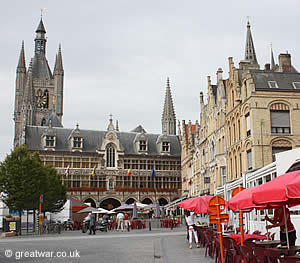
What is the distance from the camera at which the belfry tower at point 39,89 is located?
8251 cm

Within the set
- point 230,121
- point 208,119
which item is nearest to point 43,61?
point 208,119

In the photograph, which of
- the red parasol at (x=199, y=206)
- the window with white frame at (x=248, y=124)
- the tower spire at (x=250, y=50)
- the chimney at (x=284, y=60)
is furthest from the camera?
the tower spire at (x=250, y=50)

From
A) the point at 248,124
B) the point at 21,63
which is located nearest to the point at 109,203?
the point at 248,124

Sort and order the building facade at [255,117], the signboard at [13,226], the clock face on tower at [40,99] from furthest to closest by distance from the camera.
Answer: the clock face on tower at [40,99] < the signboard at [13,226] < the building facade at [255,117]

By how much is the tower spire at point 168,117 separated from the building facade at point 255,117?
38.7 metres

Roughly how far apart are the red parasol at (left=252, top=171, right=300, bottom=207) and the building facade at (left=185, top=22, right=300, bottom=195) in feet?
61.5

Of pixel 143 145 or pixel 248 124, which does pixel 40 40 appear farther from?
pixel 248 124

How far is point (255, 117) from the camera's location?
25.6 meters

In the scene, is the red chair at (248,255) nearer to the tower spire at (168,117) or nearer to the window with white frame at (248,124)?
the window with white frame at (248,124)

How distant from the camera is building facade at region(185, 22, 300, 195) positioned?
25625 millimetres

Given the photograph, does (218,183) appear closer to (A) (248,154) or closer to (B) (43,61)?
(A) (248,154)

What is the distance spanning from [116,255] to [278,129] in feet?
52.8

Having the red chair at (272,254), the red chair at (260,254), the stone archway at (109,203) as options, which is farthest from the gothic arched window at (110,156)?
the red chair at (272,254)

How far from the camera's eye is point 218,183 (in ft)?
111
